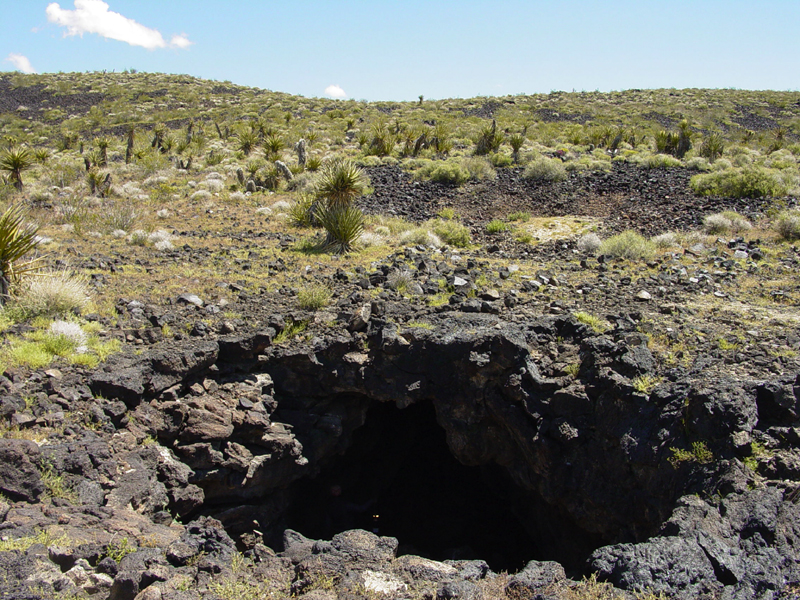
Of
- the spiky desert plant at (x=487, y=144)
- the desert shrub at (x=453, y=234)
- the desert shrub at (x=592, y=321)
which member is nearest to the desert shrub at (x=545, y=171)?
the spiky desert plant at (x=487, y=144)

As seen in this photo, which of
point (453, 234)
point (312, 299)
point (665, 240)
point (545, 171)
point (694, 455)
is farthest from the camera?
point (545, 171)

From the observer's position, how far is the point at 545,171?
17734 millimetres

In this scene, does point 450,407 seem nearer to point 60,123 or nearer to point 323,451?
point 323,451

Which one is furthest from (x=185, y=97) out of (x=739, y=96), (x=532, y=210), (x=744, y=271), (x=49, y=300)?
(x=739, y=96)

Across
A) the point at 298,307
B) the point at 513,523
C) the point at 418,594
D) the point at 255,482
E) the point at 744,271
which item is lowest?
the point at 513,523

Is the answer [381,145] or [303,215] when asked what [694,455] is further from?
[381,145]

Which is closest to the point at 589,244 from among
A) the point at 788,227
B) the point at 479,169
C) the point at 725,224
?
the point at 725,224

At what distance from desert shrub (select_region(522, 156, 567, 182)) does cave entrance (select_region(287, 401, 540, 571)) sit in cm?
1097

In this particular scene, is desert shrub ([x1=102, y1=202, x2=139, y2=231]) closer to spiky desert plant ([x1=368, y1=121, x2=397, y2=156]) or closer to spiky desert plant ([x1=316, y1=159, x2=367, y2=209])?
spiky desert plant ([x1=316, y1=159, x2=367, y2=209])

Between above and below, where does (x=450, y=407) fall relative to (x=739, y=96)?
below

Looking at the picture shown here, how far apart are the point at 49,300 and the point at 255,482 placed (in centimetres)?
361

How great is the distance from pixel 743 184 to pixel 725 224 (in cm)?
357

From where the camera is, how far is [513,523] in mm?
8328

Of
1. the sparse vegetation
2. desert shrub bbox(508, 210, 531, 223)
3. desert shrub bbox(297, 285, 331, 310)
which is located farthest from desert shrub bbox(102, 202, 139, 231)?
the sparse vegetation
